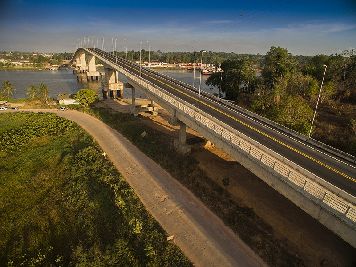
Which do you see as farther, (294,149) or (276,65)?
(276,65)

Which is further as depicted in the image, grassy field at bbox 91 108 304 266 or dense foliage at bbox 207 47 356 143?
dense foliage at bbox 207 47 356 143

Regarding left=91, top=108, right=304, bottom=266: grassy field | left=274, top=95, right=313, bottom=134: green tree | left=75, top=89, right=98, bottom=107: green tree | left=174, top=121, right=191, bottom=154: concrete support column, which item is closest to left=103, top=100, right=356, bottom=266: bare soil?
left=91, top=108, right=304, bottom=266: grassy field

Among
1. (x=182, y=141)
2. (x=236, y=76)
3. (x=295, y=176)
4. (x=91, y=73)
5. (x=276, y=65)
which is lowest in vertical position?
(x=91, y=73)

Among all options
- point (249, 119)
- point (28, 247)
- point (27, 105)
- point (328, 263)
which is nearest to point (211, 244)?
point (328, 263)

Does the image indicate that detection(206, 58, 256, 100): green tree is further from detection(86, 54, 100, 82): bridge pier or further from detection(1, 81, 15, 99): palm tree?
detection(86, 54, 100, 82): bridge pier

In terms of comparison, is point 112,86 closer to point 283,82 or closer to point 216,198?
point 283,82

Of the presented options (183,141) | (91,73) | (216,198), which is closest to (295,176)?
(216,198)

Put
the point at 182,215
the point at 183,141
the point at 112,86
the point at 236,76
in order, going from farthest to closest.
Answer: the point at 112,86 < the point at 236,76 < the point at 183,141 < the point at 182,215

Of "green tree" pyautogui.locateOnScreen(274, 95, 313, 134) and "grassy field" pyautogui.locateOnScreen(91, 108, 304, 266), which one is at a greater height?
"green tree" pyautogui.locateOnScreen(274, 95, 313, 134)

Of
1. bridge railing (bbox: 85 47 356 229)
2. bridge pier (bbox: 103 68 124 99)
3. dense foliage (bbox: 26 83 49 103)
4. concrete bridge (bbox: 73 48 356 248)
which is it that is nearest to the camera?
bridge railing (bbox: 85 47 356 229)
